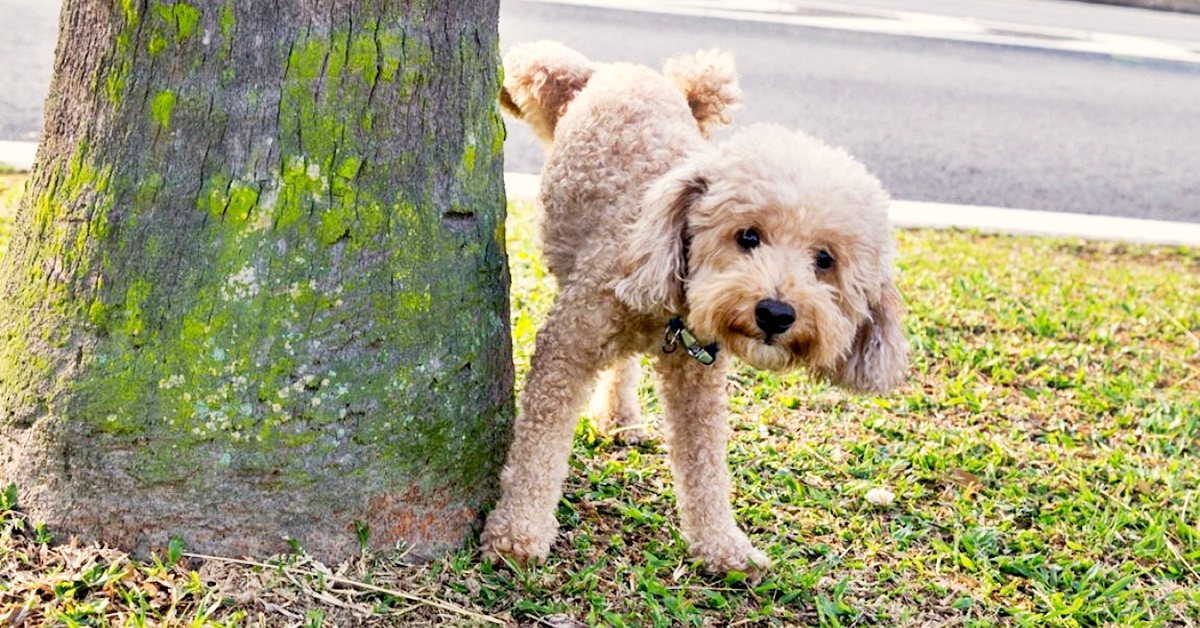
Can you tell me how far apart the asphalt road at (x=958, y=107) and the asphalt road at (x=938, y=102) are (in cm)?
2

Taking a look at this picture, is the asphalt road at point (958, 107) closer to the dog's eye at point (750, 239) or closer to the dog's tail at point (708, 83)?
the dog's tail at point (708, 83)

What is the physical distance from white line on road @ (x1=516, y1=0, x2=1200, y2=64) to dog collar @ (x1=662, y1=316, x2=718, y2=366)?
26.5 ft

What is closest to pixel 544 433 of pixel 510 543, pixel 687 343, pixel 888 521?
pixel 510 543

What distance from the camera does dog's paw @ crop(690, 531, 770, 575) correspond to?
337cm

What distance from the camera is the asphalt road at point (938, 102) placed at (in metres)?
7.56

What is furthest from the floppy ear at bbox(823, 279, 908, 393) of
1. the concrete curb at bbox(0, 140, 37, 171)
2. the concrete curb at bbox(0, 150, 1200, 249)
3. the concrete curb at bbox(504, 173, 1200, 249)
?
the concrete curb at bbox(0, 140, 37, 171)

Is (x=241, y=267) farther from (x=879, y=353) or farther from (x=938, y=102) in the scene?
(x=938, y=102)

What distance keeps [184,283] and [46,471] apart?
0.57m

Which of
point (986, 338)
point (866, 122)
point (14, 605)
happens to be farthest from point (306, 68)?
point (866, 122)

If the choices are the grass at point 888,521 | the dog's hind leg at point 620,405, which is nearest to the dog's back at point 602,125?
the dog's hind leg at point 620,405

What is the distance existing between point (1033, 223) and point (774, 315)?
4454 mm

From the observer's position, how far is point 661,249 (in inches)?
120

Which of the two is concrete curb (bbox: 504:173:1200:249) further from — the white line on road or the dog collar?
the white line on road

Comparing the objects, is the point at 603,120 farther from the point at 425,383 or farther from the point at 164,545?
the point at 164,545
